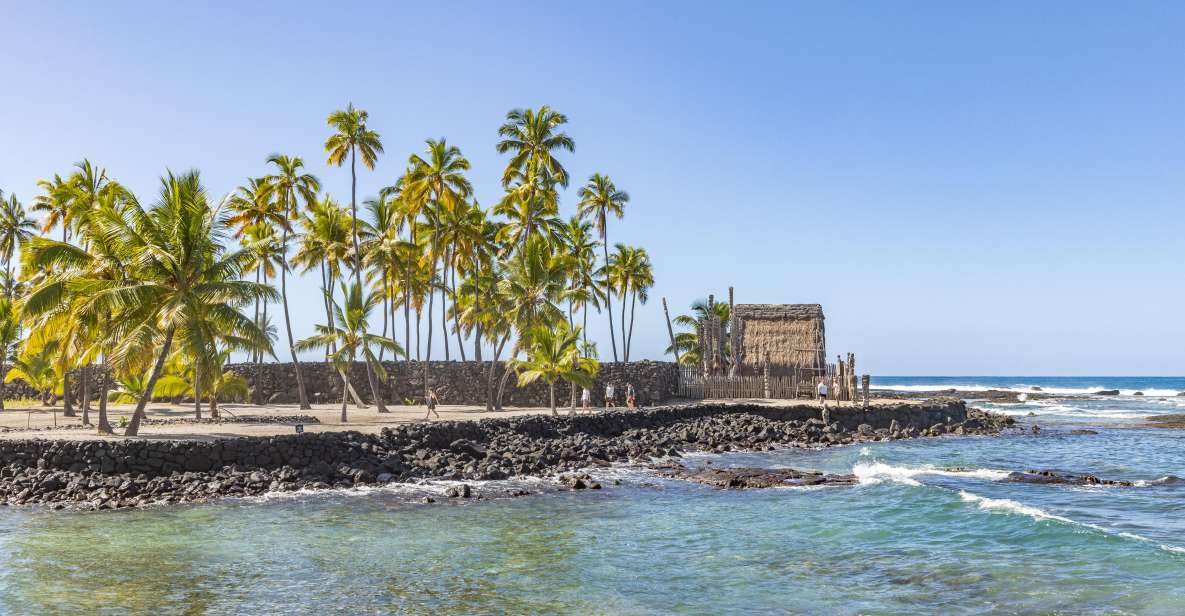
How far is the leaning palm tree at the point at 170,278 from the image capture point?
21.0 m

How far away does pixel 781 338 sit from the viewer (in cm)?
4334

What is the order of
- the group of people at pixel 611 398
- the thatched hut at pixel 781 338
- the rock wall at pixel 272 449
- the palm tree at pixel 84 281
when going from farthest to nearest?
the thatched hut at pixel 781 338 → the group of people at pixel 611 398 → the palm tree at pixel 84 281 → the rock wall at pixel 272 449

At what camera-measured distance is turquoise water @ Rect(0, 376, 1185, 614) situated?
11.3 metres

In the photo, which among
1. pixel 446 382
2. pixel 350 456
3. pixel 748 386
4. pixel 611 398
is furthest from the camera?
pixel 748 386

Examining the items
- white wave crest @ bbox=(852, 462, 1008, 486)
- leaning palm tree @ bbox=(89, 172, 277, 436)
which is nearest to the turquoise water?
white wave crest @ bbox=(852, 462, 1008, 486)

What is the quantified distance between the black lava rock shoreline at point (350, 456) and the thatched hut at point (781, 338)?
929cm

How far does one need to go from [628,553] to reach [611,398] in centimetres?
2406

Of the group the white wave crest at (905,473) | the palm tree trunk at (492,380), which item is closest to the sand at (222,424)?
the palm tree trunk at (492,380)

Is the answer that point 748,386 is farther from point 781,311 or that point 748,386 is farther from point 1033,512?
point 1033,512

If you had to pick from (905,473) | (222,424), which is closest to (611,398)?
A: (905,473)

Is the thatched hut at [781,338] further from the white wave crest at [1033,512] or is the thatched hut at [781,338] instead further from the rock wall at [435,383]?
the white wave crest at [1033,512]

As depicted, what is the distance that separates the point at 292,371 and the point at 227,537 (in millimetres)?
28502

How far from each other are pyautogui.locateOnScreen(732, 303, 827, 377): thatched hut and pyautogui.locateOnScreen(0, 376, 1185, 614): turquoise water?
21.3 m

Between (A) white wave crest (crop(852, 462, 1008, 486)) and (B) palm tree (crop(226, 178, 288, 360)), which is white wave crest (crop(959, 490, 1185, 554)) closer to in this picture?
(A) white wave crest (crop(852, 462, 1008, 486))
